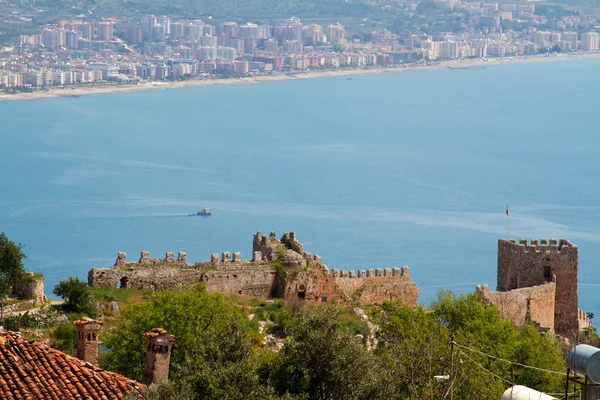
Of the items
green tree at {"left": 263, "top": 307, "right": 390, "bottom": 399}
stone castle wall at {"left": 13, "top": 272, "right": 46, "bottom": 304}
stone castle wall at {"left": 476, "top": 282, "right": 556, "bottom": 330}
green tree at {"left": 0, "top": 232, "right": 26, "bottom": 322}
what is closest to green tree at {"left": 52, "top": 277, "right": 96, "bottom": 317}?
stone castle wall at {"left": 13, "top": 272, "right": 46, "bottom": 304}

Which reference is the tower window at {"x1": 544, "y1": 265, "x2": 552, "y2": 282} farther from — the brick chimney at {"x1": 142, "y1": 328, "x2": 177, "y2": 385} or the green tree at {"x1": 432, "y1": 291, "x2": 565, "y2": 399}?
the brick chimney at {"x1": 142, "y1": 328, "x2": 177, "y2": 385}

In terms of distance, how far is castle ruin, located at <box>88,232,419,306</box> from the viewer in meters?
30.6

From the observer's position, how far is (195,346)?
19531 mm

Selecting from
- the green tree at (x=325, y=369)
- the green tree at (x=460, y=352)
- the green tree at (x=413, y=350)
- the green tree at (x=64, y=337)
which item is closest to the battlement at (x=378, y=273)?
the green tree at (x=460, y=352)

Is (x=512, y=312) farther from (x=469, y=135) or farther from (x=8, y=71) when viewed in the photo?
(x=8, y=71)

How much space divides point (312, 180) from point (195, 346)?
75.5 metres

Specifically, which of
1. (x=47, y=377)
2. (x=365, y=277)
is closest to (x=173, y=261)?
(x=365, y=277)

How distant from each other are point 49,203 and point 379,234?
2189cm

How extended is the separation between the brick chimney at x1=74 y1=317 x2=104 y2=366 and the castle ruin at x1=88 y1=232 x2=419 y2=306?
43.3 ft

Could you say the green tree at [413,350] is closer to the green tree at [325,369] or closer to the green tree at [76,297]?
the green tree at [325,369]

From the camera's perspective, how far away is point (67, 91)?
17838 cm

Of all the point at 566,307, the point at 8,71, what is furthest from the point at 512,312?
the point at 8,71

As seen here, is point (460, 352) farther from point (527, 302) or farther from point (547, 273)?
point (547, 273)

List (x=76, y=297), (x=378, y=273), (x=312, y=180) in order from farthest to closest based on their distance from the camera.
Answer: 1. (x=312, y=180)
2. (x=378, y=273)
3. (x=76, y=297)
